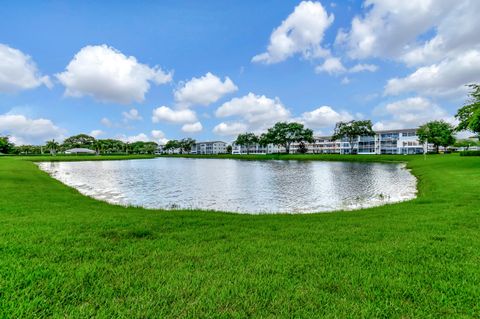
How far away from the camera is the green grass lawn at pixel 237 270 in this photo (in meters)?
3.85

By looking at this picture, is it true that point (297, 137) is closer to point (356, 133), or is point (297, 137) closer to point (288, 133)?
point (288, 133)

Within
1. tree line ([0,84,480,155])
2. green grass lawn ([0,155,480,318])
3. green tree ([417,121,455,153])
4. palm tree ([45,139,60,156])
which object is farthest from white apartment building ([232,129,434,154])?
palm tree ([45,139,60,156])

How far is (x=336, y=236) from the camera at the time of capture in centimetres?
707

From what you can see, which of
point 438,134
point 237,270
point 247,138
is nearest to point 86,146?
point 247,138

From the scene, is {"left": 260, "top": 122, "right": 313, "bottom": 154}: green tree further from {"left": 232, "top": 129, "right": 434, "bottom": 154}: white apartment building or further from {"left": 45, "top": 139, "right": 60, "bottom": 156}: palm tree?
{"left": 45, "top": 139, "right": 60, "bottom": 156}: palm tree

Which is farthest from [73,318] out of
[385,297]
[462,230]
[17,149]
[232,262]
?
[17,149]

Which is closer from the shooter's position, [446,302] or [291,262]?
[446,302]

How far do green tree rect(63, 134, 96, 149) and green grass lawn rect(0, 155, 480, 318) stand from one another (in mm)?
189638

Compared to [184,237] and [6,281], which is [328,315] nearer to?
[184,237]

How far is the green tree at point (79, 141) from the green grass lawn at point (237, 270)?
190 m

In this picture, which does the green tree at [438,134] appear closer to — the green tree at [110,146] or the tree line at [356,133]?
the tree line at [356,133]

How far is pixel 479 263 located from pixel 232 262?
493 cm

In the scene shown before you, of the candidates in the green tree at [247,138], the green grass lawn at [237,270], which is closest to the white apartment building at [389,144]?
the green tree at [247,138]

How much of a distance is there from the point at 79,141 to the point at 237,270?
201 m
